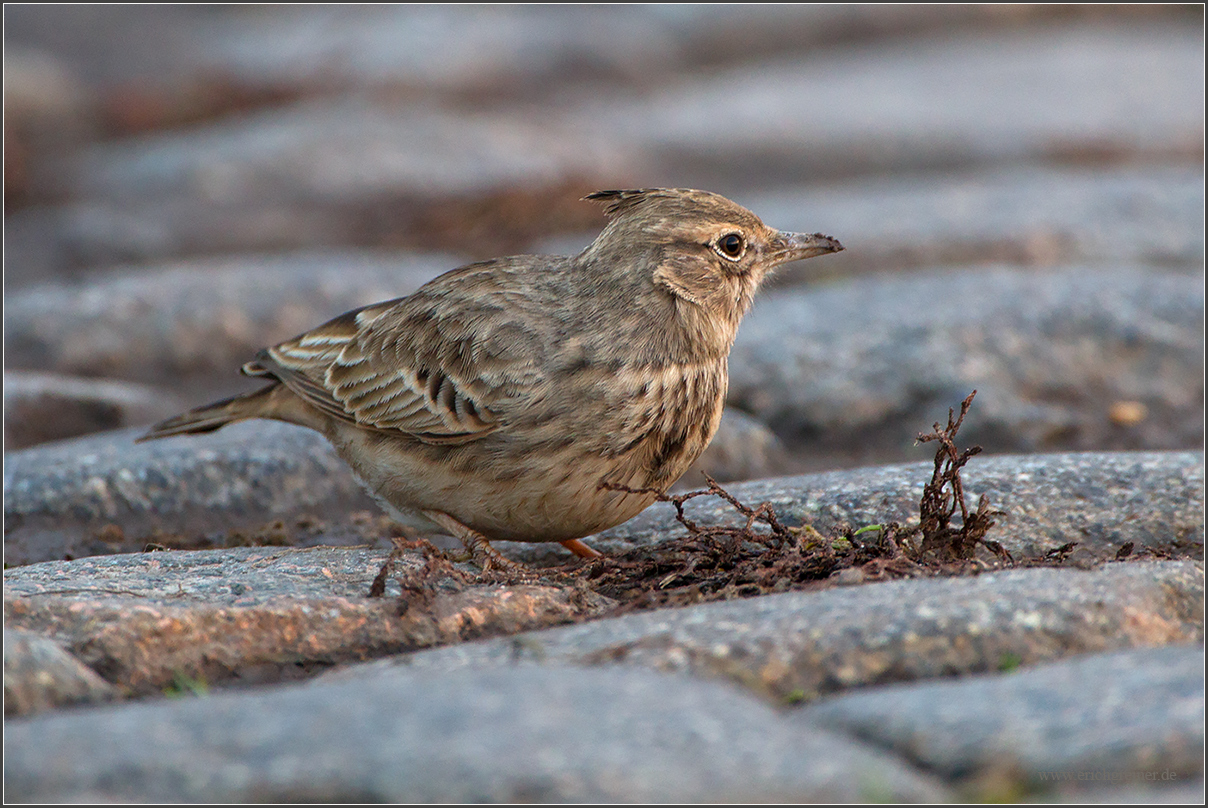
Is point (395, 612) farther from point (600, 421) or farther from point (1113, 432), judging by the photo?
point (1113, 432)

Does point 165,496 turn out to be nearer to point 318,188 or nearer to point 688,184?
point 318,188

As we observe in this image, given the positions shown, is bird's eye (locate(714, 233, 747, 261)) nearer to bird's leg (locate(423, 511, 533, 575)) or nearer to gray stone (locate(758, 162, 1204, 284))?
bird's leg (locate(423, 511, 533, 575))

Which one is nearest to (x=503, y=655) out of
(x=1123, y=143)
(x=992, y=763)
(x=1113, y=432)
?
(x=992, y=763)

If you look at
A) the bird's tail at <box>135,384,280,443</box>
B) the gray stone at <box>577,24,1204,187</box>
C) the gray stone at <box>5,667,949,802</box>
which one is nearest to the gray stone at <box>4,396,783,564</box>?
the bird's tail at <box>135,384,280,443</box>

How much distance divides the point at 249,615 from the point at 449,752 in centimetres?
123

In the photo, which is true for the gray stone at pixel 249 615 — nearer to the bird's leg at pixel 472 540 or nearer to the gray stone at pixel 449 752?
the bird's leg at pixel 472 540

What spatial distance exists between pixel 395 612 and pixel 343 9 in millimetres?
15205

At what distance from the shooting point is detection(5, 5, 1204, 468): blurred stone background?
6.75m

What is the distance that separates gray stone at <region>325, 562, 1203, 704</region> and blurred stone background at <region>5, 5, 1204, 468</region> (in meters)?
2.71

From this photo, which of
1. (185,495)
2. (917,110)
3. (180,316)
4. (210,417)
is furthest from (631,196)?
(917,110)

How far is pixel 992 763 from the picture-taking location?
2646 millimetres

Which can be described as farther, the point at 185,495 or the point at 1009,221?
the point at 1009,221

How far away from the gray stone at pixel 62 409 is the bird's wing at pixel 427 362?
124 cm

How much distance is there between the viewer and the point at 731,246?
5188mm
